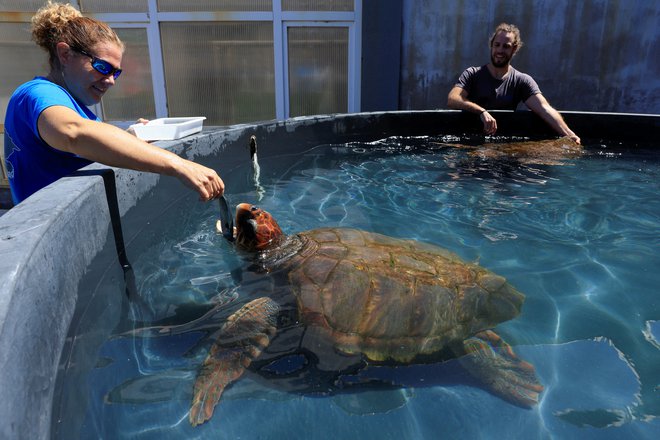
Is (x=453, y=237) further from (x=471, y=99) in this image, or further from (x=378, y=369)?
(x=471, y=99)

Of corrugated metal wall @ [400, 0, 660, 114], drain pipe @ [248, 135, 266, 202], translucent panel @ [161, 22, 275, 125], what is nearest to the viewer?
drain pipe @ [248, 135, 266, 202]

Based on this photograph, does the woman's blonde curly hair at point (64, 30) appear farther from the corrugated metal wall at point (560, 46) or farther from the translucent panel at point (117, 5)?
the corrugated metal wall at point (560, 46)

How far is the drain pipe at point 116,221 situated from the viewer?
2070mm

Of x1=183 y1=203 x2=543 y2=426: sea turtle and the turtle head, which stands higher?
the turtle head

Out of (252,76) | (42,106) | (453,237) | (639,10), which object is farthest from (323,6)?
(42,106)

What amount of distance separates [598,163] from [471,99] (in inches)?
65.0

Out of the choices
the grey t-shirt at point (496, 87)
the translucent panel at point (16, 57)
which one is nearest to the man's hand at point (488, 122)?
the grey t-shirt at point (496, 87)

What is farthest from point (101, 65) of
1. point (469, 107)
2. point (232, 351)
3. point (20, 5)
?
point (20, 5)

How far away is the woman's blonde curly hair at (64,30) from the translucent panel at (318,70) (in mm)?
5117

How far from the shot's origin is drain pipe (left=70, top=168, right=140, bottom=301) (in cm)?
207

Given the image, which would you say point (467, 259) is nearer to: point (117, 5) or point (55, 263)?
point (55, 263)

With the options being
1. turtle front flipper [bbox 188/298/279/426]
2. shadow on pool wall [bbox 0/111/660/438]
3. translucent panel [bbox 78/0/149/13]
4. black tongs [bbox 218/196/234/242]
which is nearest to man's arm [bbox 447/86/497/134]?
shadow on pool wall [bbox 0/111/660/438]

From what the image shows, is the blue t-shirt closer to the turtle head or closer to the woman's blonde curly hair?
the woman's blonde curly hair

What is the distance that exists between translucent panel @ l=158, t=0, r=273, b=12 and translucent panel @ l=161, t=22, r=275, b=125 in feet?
0.65
